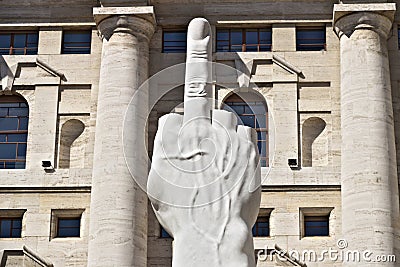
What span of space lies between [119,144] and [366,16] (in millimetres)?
7520

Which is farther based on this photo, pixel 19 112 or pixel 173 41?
pixel 173 41

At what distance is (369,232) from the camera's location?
3136cm

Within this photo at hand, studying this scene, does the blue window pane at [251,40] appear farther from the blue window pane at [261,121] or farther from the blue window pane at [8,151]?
the blue window pane at [8,151]

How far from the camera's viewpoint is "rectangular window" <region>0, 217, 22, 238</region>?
110ft

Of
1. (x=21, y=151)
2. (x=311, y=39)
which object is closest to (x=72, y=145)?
(x=21, y=151)

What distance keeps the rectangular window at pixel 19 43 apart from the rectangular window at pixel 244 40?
5307mm

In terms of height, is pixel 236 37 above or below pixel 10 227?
above

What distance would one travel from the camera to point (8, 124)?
1374 inches

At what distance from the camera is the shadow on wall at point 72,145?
3419 cm

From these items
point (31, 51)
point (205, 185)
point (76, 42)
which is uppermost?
point (76, 42)

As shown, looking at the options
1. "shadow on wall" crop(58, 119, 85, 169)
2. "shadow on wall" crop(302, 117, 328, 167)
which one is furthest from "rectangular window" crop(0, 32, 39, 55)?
"shadow on wall" crop(302, 117, 328, 167)

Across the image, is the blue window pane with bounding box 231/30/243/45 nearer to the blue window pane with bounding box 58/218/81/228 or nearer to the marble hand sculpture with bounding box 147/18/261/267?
the blue window pane with bounding box 58/218/81/228

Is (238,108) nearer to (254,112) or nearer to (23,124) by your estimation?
(254,112)

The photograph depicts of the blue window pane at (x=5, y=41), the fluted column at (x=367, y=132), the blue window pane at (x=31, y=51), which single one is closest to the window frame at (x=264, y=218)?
the fluted column at (x=367, y=132)
